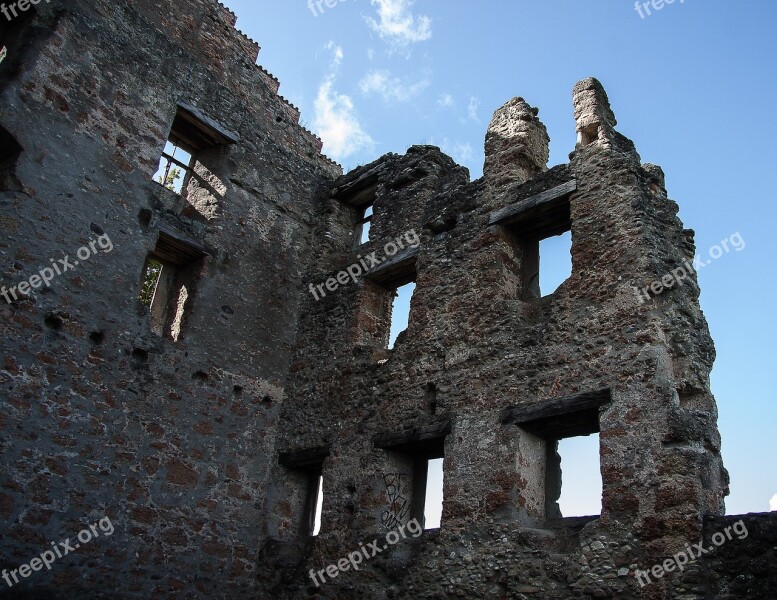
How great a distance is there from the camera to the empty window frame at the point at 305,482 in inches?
364

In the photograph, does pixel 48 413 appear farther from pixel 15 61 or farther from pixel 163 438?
pixel 15 61

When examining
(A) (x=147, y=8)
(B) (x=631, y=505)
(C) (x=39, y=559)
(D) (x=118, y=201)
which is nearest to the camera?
(B) (x=631, y=505)

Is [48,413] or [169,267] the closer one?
[48,413]

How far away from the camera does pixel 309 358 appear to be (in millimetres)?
10062

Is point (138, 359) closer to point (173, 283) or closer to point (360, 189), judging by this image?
point (173, 283)

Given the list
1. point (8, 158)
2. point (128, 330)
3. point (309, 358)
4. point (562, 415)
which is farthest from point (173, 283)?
point (562, 415)

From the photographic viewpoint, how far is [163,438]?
826cm

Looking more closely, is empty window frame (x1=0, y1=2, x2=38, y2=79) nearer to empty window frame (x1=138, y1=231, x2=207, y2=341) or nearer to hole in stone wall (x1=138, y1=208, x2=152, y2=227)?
hole in stone wall (x1=138, y1=208, x2=152, y2=227)

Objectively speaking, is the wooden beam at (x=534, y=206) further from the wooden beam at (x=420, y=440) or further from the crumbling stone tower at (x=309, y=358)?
the wooden beam at (x=420, y=440)

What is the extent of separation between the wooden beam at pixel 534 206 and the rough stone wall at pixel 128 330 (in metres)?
3.80

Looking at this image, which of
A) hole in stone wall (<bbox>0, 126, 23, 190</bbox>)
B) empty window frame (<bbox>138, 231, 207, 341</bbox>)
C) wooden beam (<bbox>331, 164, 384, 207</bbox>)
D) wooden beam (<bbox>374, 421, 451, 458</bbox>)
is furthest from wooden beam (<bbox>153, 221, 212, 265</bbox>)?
wooden beam (<bbox>374, 421, 451, 458</bbox>)

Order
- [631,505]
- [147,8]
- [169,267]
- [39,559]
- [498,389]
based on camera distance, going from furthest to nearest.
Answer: [147,8] < [169,267] < [498,389] < [39,559] < [631,505]

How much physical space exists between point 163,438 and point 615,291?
5614 mm

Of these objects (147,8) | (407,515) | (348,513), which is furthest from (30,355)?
(147,8)
